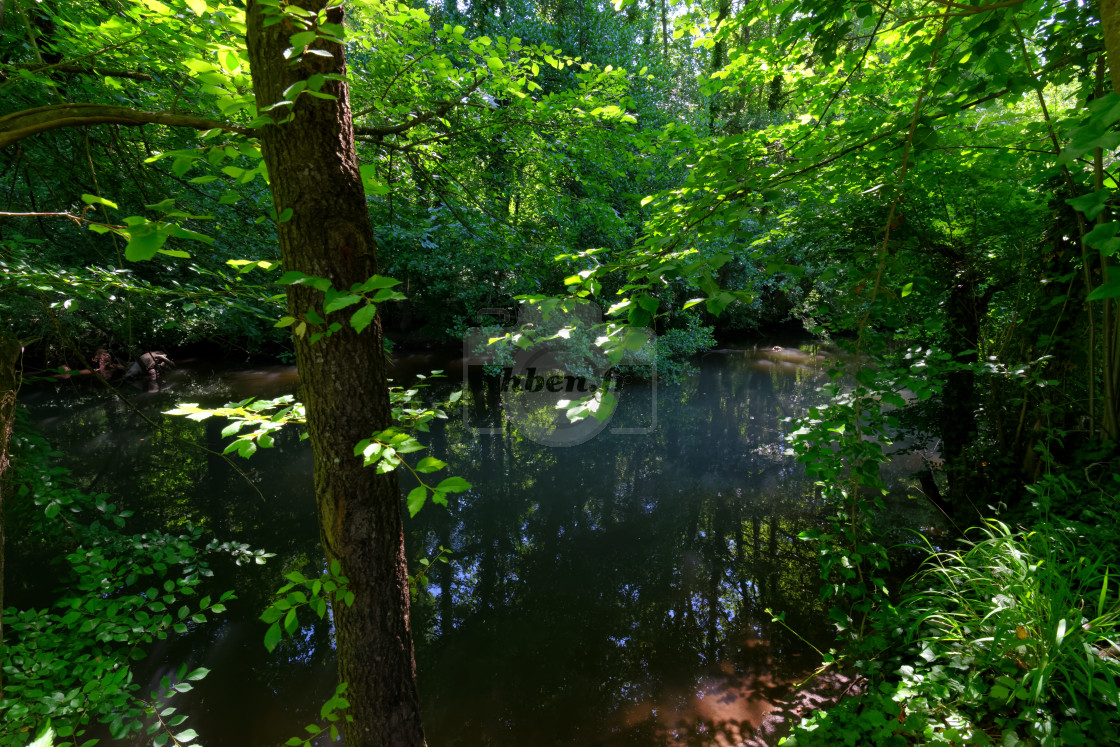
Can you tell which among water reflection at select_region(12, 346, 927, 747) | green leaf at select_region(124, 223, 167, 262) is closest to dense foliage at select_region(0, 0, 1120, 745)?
green leaf at select_region(124, 223, 167, 262)

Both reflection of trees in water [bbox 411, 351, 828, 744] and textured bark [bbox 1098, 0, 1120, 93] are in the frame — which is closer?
textured bark [bbox 1098, 0, 1120, 93]

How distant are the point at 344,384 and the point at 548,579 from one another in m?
4.18

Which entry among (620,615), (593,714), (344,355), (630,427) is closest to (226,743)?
(593,714)

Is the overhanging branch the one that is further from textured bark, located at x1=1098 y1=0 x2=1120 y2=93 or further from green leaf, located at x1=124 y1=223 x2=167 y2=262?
textured bark, located at x1=1098 y1=0 x2=1120 y2=93

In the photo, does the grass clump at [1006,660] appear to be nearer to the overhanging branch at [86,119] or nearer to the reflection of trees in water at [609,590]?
the reflection of trees in water at [609,590]

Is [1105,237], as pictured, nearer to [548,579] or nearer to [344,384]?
[344,384]

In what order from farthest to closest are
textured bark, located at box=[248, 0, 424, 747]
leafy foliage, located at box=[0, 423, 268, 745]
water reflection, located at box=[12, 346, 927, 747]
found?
water reflection, located at box=[12, 346, 927, 747] < leafy foliage, located at box=[0, 423, 268, 745] < textured bark, located at box=[248, 0, 424, 747]

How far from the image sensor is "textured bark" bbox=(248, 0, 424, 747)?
4.08ft

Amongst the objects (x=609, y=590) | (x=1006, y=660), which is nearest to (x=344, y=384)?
(x=1006, y=660)

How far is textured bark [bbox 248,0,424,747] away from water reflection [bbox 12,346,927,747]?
3.97ft

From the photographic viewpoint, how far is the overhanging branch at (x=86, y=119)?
110 centimetres

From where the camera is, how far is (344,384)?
1355 millimetres

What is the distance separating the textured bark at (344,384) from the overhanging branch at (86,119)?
0.15m

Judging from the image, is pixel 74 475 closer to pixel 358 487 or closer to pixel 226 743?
pixel 226 743
